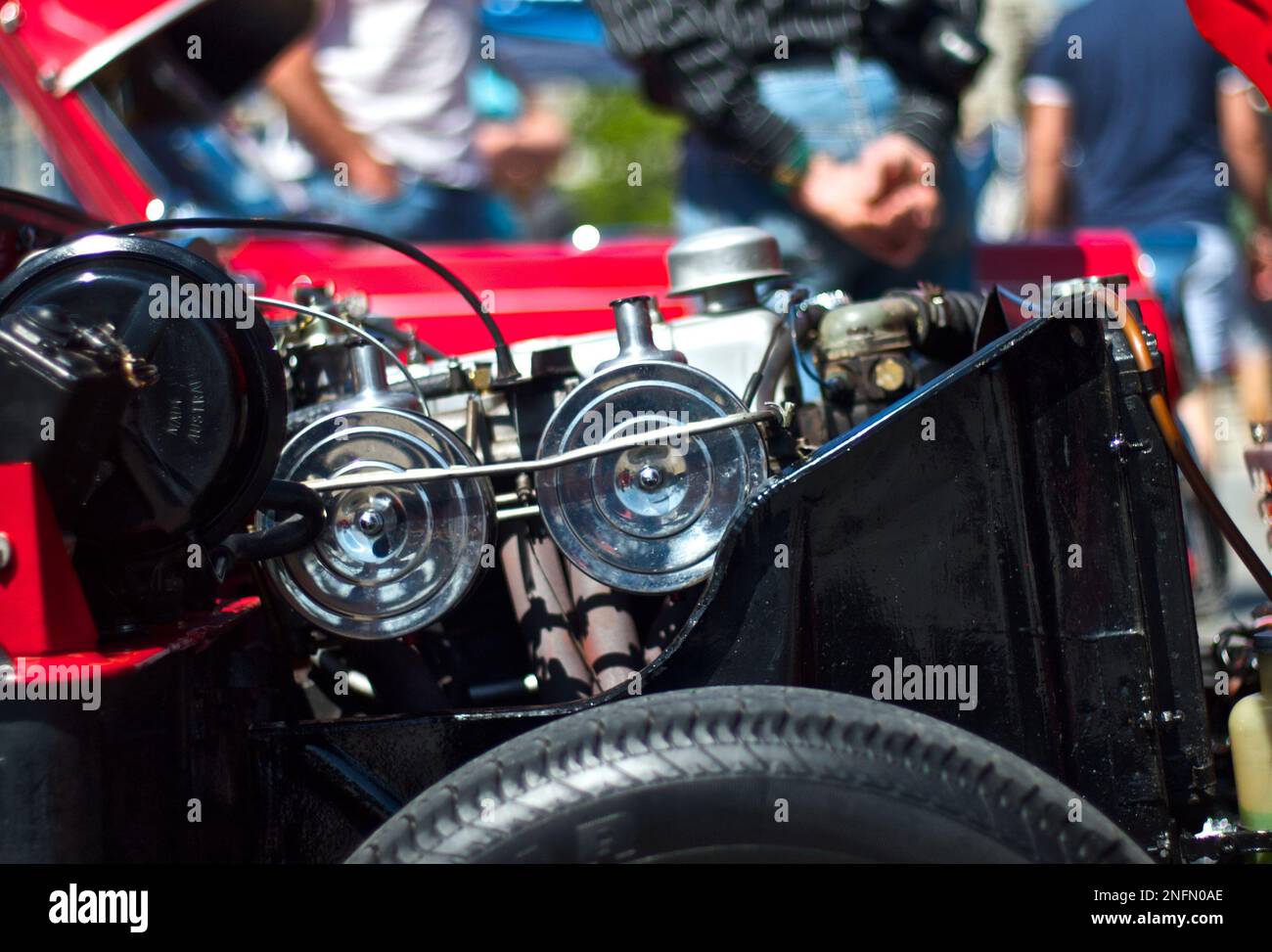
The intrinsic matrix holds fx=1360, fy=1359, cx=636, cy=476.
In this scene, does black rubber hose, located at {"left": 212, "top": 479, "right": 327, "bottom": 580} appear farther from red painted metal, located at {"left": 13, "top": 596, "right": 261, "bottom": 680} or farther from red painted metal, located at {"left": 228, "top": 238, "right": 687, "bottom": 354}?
red painted metal, located at {"left": 228, "top": 238, "right": 687, "bottom": 354}

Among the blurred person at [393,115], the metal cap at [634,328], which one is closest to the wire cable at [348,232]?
the metal cap at [634,328]

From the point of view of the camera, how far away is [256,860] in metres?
1.90

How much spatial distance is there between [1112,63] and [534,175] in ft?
9.23

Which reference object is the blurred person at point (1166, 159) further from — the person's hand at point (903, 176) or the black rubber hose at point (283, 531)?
the black rubber hose at point (283, 531)

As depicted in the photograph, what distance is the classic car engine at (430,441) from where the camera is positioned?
171 cm

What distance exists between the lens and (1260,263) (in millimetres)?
5988

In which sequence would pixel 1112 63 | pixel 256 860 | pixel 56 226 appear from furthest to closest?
pixel 1112 63
pixel 56 226
pixel 256 860

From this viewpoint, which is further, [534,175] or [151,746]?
[534,175]

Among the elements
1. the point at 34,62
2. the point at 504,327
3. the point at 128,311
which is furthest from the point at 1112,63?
the point at 128,311

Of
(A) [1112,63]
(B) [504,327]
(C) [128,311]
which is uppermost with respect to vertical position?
(A) [1112,63]

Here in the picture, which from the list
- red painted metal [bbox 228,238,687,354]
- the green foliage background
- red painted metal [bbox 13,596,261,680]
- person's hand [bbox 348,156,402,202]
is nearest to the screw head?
red painted metal [bbox 13,596,261,680]

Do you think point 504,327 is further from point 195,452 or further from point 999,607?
point 999,607

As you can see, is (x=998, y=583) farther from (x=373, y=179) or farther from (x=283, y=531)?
(x=373, y=179)

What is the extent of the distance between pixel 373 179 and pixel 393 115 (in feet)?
1.68
